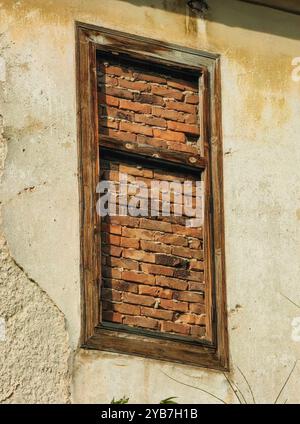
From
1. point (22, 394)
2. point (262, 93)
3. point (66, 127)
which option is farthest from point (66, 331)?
point (262, 93)

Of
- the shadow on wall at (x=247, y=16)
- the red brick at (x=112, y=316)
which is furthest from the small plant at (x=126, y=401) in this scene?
the shadow on wall at (x=247, y=16)

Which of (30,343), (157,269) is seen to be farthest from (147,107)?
(30,343)

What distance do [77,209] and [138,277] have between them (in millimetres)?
546

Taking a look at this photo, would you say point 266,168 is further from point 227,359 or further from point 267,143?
point 227,359

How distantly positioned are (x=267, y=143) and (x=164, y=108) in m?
0.70

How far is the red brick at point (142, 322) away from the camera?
12469 millimetres

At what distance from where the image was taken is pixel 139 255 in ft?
41.5

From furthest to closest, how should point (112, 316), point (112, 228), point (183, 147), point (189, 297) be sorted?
point (183, 147) → point (189, 297) → point (112, 228) → point (112, 316)

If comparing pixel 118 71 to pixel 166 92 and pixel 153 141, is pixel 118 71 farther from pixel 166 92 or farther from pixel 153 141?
pixel 153 141

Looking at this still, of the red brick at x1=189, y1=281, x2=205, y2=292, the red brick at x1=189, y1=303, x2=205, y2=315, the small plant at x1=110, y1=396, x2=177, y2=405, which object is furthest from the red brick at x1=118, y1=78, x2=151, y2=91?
the small plant at x1=110, y1=396, x2=177, y2=405

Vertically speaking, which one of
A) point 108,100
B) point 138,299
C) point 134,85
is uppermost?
point 134,85

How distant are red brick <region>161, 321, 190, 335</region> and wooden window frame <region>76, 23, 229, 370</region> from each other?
0.27ft

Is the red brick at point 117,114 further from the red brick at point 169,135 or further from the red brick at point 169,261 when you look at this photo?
the red brick at point 169,261

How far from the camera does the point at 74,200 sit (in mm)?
12461
